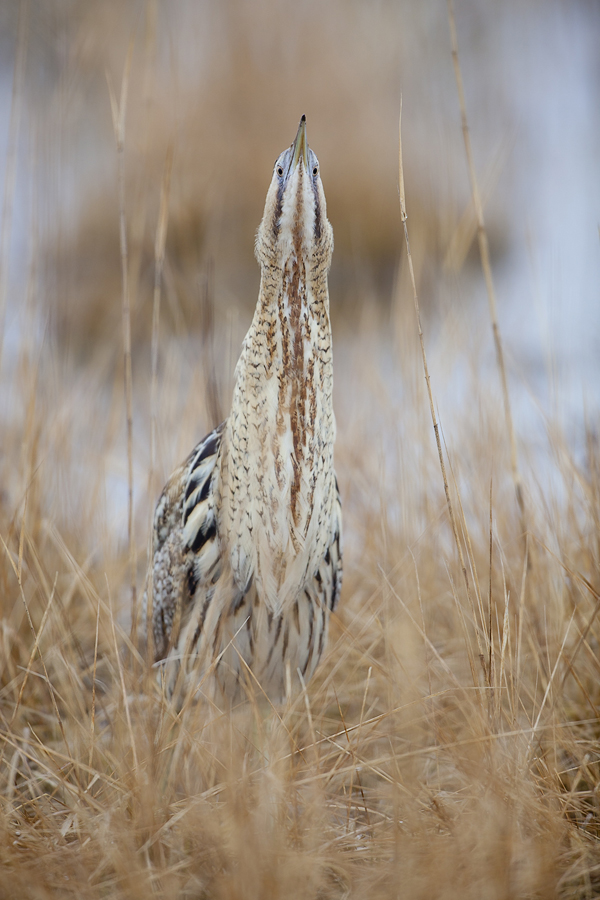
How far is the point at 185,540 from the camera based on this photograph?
1315 millimetres

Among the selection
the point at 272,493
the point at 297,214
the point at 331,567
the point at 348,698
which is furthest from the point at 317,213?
the point at 348,698

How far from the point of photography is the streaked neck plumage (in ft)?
3.55

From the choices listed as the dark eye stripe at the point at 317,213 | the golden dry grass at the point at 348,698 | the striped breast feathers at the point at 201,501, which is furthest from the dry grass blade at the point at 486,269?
the striped breast feathers at the point at 201,501

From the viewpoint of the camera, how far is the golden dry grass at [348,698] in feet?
2.98

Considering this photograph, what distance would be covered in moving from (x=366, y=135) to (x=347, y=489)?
4148mm

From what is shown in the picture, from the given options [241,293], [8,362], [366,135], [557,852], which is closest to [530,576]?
[557,852]

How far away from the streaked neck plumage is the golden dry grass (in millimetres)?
103

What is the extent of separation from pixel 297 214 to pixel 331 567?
0.71 meters

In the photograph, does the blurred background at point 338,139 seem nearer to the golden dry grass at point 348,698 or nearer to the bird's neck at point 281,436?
the golden dry grass at point 348,698

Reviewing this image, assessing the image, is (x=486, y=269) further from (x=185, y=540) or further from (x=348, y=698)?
(x=348, y=698)

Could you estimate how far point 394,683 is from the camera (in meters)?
1.18

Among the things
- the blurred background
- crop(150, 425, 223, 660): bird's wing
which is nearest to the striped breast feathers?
crop(150, 425, 223, 660): bird's wing

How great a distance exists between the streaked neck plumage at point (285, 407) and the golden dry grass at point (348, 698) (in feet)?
0.34

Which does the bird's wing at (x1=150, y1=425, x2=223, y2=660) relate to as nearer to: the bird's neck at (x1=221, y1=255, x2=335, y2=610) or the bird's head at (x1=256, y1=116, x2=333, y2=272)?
the bird's neck at (x1=221, y1=255, x2=335, y2=610)
